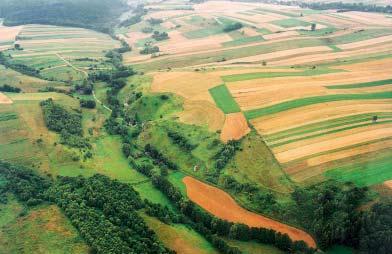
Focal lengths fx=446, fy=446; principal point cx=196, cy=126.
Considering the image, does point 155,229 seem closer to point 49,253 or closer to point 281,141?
point 49,253

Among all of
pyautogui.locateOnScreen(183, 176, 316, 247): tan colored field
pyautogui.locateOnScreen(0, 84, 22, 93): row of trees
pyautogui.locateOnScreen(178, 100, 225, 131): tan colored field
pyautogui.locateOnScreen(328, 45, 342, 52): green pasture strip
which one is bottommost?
pyautogui.locateOnScreen(183, 176, 316, 247): tan colored field

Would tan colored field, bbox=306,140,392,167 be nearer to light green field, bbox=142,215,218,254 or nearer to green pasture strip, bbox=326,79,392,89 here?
light green field, bbox=142,215,218,254

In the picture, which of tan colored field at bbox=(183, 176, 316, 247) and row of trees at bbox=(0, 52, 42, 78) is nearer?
tan colored field at bbox=(183, 176, 316, 247)

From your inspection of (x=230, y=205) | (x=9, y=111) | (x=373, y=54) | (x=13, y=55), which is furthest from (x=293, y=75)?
(x=13, y=55)

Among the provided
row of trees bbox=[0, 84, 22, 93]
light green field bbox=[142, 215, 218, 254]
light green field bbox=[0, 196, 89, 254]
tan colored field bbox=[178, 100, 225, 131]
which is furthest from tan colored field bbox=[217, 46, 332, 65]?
light green field bbox=[0, 196, 89, 254]

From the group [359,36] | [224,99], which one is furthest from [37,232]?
[359,36]

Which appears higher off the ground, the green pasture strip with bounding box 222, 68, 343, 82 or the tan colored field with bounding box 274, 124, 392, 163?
the green pasture strip with bounding box 222, 68, 343, 82
